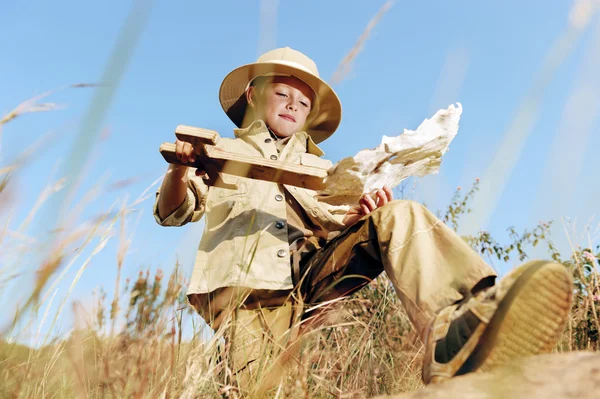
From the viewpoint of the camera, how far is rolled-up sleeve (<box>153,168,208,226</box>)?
2.35 meters

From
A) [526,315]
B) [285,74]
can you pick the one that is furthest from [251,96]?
[526,315]

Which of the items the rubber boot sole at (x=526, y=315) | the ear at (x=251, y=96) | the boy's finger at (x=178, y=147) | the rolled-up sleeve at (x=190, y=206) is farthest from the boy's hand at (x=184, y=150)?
the rubber boot sole at (x=526, y=315)

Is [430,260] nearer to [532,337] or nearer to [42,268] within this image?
[532,337]

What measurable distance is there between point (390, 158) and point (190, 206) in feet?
3.28

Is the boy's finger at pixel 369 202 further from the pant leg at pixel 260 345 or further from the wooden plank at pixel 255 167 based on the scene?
the pant leg at pixel 260 345

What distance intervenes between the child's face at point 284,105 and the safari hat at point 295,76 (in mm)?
51

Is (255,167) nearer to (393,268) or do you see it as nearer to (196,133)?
(196,133)

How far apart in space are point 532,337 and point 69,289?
1208 millimetres

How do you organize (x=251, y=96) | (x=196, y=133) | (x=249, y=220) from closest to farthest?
(x=196, y=133), (x=249, y=220), (x=251, y=96)

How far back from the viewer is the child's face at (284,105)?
267 cm

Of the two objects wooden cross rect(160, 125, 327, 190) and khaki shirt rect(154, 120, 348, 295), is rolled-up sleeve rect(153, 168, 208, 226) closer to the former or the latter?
khaki shirt rect(154, 120, 348, 295)

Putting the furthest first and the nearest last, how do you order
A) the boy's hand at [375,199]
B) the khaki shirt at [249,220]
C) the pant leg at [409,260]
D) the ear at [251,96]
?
1. the ear at [251,96]
2. the khaki shirt at [249,220]
3. the boy's hand at [375,199]
4. the pant leg at [409,260]

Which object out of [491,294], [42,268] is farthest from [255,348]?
[42,268]

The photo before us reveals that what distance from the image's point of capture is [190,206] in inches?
93.0
